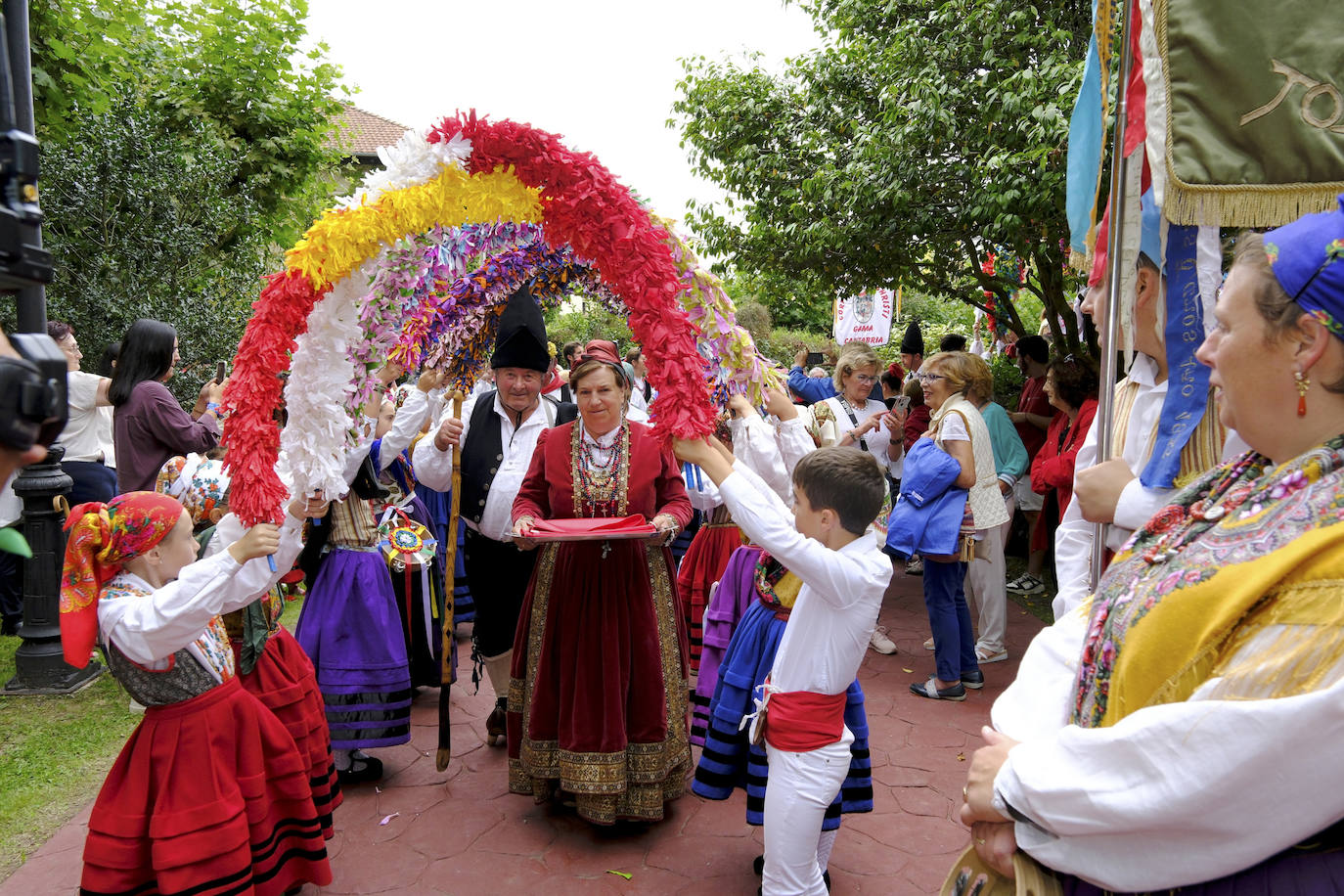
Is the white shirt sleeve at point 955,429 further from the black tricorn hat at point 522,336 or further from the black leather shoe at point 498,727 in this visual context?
the black leather shoe at point 498,727

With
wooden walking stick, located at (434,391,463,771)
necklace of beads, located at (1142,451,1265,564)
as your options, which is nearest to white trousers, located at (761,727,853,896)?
necklace of beads, located at (1142,451,1265,564)

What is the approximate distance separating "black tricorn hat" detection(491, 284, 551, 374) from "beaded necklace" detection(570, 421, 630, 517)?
0.74m

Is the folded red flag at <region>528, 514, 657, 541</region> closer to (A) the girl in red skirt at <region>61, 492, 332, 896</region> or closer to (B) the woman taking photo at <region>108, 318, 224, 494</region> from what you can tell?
(A) the girl in red skirt at <region>61, 492, 332, 896</region>

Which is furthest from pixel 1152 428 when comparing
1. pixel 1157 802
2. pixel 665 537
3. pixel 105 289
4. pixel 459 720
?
pixel 105 289

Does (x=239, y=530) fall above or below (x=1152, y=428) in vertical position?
below

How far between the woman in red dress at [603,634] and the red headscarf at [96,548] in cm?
135

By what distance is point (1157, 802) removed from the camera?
121cm

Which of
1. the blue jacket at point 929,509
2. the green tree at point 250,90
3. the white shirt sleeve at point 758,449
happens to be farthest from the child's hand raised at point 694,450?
the green tree at point 250,90

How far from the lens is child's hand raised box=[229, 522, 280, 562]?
103 inches

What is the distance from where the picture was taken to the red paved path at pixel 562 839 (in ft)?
11.2

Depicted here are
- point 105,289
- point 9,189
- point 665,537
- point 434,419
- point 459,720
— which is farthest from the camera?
point 105,289

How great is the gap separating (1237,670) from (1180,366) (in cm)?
133

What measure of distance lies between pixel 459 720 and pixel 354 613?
4.07ft

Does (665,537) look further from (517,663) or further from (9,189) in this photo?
(9,189)
